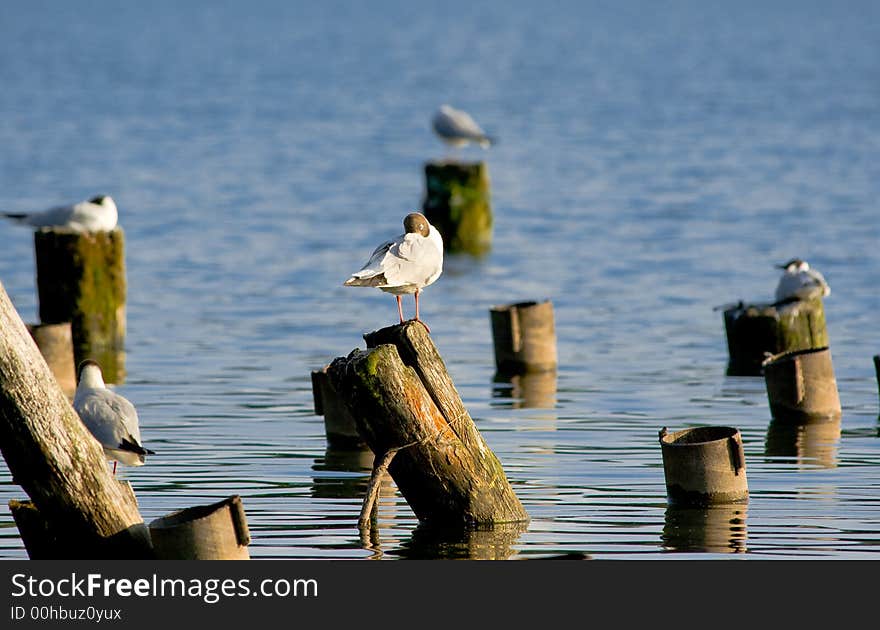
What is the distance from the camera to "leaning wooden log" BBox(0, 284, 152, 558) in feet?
23.8

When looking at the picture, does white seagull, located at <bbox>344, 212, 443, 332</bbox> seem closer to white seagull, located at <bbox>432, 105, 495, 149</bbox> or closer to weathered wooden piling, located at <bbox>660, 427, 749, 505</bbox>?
weathered wooden piling, located at <bbox>660, 427, 749, 505</bbox>

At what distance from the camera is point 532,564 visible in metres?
7.55

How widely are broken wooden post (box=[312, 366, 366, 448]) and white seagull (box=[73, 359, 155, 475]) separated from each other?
187 centimetres

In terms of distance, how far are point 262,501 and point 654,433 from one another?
3.27 meters

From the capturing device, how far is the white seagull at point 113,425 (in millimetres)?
9305

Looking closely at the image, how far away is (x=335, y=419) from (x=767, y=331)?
14.7ft

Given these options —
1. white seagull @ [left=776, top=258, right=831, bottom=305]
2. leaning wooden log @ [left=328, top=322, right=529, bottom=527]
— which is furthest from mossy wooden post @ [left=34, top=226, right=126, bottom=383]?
leaning wooden log @ [left=328, top=322, right=529, bottom=527]

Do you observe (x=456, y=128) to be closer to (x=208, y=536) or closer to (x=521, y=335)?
(x=521, y=335)

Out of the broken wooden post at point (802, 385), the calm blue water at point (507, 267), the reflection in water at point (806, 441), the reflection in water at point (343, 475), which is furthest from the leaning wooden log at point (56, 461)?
the broken wooden post at point (802, 385)

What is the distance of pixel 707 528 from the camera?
880cm

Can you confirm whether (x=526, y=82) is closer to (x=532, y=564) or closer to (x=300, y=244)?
(x=300, y=244)

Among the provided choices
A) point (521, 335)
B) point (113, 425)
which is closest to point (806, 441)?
point (521, 335)

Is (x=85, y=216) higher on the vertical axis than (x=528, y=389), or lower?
higher

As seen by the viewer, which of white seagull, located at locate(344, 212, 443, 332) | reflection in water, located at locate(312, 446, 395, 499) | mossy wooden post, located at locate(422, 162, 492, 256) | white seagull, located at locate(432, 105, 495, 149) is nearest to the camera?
white seagull, located at locate(344, 212, 443, 332)
